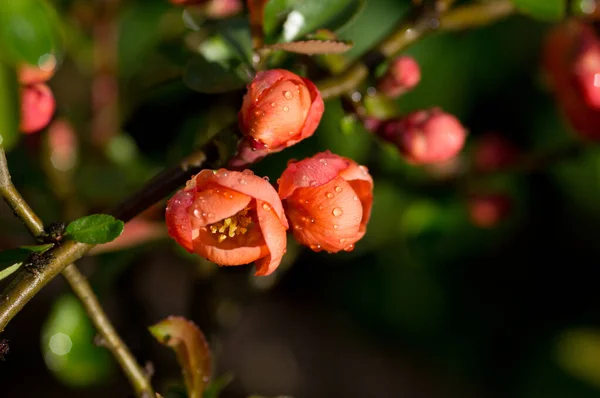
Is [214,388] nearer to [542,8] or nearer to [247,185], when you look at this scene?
[247,185]

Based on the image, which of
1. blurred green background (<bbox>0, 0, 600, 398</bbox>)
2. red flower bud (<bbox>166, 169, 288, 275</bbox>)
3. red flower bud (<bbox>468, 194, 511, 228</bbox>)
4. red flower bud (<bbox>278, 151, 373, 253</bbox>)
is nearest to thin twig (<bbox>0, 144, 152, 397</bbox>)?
red flower bud (<bbox>166, 169, 288, 275</bbox>)

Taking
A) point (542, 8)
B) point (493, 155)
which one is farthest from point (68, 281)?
point (493, 155)

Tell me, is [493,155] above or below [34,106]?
below

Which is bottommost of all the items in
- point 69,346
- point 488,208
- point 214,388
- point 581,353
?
point 581,353

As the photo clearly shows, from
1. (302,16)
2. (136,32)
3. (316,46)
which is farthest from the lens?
(136,32)

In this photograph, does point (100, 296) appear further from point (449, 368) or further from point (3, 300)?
point (449, 368)
